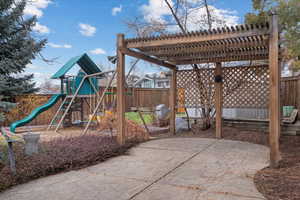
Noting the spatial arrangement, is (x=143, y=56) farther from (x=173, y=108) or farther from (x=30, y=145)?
(x=30, y=145)

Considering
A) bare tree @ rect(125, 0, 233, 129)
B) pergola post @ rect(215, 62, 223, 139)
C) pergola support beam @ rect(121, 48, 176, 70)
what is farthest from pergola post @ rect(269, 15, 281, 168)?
bare tree @ rect(125, 0, 233, 129)

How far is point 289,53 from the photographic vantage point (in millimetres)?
6793

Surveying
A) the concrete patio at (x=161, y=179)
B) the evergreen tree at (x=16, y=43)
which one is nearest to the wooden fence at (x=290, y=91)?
the concrete patio at (x=161, y=179)

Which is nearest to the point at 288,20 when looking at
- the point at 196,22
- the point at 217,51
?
the point at 196,22

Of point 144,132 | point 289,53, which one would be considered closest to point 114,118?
point 144,132

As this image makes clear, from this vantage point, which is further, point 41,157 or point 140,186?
point 41,157

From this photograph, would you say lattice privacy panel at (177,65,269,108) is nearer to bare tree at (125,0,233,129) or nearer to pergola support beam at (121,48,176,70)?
bare tree at (125,0,233,129)

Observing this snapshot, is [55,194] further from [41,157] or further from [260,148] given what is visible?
[260,148]

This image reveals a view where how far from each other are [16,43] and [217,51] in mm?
6882

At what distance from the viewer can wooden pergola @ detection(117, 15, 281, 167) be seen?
10.7 feet

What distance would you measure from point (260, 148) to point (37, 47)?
8356 mm

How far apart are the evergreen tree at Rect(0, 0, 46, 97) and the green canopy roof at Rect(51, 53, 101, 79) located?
119 cm

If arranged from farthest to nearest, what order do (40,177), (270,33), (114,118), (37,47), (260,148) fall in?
(37,47)
(114,118)
(260,148)
(270,33)
(40,177)

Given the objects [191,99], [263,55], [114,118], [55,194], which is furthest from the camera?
[191,99]
